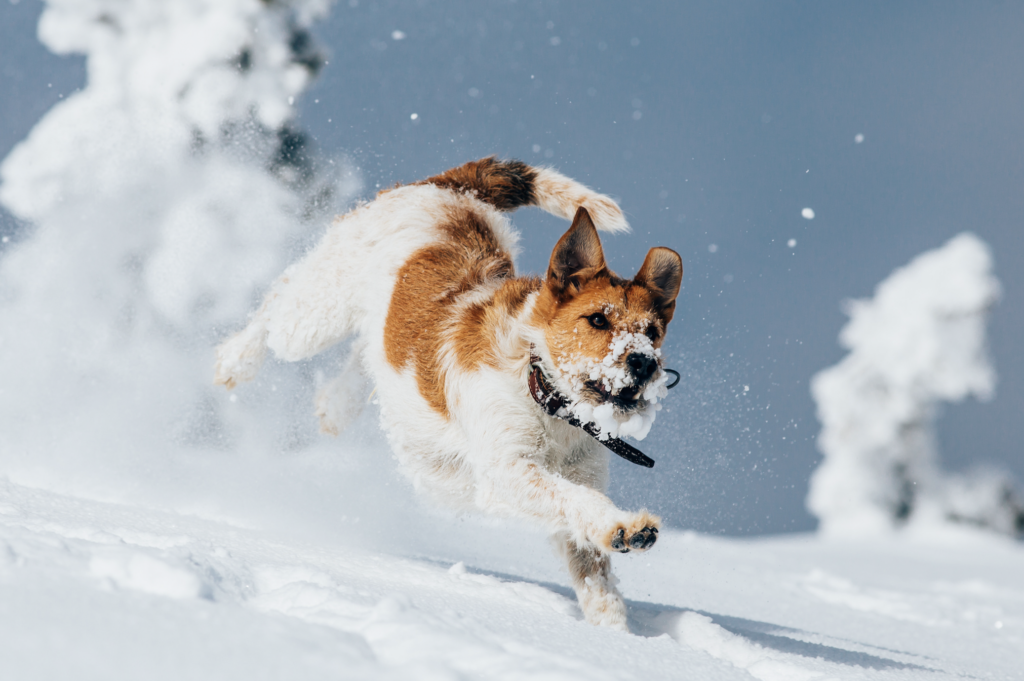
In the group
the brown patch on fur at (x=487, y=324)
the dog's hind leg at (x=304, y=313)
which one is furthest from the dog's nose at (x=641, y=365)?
the dog's hind leg at (x=304, y=313)

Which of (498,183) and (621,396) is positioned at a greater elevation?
(498,183)

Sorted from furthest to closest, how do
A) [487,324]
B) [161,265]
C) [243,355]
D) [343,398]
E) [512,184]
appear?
[161,265] < [343,398] < [243,355] < [512,184] < [487,324]

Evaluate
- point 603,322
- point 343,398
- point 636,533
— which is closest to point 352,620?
point 636,533

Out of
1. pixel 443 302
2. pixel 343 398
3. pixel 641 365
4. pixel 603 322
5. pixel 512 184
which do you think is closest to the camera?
pixel 641 365

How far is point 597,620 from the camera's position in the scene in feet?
9.37

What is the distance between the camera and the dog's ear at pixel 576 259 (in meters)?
2.75

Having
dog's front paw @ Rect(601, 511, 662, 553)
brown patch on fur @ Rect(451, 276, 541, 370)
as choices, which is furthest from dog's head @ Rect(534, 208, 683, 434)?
dog's front paw @ Rect(601, 511, 662, 553)

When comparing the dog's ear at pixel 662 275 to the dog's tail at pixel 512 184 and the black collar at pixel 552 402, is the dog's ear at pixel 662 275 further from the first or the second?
the dog's tail at pixel 512 184

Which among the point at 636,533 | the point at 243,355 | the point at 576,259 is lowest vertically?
the point at 636,533

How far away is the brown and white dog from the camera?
263cm

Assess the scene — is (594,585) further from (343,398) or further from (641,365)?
(343,398)

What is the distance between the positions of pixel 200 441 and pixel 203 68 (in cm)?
725

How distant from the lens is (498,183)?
165 inches

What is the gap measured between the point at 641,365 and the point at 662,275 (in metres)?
0.43
